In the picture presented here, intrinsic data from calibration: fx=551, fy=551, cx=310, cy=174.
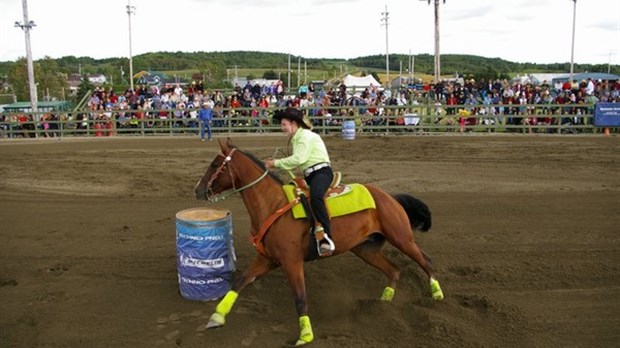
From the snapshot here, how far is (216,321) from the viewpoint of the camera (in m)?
5.91

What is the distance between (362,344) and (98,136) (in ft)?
83.4

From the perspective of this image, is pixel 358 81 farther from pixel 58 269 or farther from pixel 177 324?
pixel 177 324

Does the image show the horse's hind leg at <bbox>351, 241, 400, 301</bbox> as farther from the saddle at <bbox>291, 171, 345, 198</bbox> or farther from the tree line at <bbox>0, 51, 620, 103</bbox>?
the tree line at <bbox>0, 51, 620, 103</bbox>

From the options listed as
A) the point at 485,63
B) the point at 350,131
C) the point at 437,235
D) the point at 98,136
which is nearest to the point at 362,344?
the point at 437,235

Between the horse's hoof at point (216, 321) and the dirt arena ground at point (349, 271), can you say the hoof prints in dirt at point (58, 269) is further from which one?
the horse's hoof at point (216, 321)

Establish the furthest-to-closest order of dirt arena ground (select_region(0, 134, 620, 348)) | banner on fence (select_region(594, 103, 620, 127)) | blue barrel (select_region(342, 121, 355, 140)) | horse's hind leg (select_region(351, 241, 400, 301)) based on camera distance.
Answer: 1. banner on fence (select_region(594, 103, 620, 127))
2. blue barrel (select_region(342, 121, 355, 140))
3. horse's hind leg (select_region(351, 241, 400, 301))
4. dirt arena ground (select_region(0, 134, 620, 348))

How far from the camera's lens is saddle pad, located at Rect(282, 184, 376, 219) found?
20.0 feet

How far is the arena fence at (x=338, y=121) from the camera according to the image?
2531 cm

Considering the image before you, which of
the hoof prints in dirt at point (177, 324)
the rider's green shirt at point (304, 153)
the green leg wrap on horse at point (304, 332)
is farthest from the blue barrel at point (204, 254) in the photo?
the green leg wrap on horse at point (304, 332)

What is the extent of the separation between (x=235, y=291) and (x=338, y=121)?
69.9ft

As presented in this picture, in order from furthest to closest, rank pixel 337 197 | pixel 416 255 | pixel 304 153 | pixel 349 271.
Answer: pixel 349 271 → pixel 416 255 → pixel 337 197 → pixel 304 153

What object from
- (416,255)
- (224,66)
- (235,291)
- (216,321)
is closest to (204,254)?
(235,291)

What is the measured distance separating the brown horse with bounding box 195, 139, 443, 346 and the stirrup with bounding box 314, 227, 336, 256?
104 millimetres

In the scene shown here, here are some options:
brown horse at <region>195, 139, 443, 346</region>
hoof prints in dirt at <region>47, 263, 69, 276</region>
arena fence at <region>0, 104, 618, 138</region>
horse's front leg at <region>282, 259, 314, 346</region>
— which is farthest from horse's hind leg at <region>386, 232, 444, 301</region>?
arena fence at <region>0, 104, 618, 138</region>
